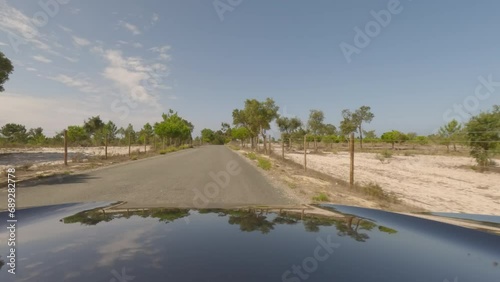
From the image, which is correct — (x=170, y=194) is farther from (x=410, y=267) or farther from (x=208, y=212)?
(x=410, y=267)

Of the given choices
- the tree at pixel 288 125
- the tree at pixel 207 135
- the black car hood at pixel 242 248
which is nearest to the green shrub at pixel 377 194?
the black car hood at pixel 242 248

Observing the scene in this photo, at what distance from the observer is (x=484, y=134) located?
76.0 feet

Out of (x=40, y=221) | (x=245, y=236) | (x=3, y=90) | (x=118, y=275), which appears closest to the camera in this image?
(x=118, y=275)

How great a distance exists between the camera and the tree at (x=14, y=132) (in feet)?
240

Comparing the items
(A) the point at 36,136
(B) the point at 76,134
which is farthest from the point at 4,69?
(A) the point at 36,136

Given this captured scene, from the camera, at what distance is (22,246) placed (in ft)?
6.40

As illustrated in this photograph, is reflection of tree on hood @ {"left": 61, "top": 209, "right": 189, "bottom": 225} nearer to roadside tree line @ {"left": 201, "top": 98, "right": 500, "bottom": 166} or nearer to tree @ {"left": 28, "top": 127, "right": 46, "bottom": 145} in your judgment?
roadside tree line @ {"left": 201, "top": 98, "right": 500, "bottom": 166}

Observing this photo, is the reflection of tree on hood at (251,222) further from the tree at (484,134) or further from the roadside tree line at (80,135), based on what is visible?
the roadside tree line at (80,135)

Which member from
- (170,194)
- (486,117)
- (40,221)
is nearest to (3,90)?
(170,194)

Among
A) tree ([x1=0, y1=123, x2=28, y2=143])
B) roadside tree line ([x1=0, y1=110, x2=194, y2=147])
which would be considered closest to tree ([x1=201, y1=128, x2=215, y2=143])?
roadside tree line ([x1=0, y1=110, x2=194, y2=147])

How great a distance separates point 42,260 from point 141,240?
0.65m

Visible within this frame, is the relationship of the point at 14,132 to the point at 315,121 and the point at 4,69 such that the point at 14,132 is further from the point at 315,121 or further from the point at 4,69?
the point at 315,121

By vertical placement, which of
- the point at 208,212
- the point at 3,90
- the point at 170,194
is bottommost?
the point at 170,194

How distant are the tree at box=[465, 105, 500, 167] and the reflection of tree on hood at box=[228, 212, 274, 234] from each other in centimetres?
2688
